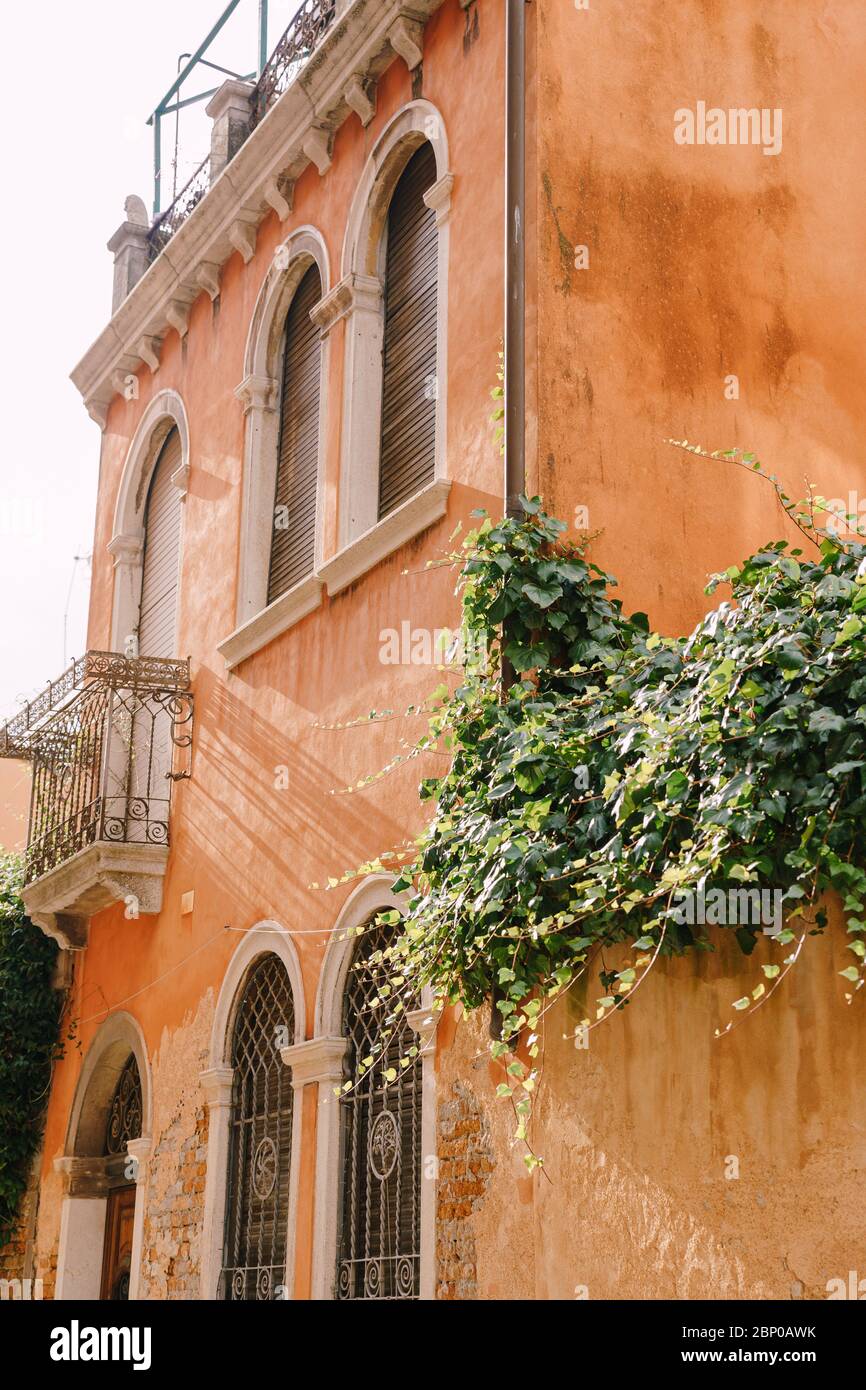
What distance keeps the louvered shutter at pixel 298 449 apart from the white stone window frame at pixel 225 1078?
7.37 ft

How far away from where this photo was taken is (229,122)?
12445mm

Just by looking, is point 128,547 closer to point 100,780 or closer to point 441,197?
point 100,780

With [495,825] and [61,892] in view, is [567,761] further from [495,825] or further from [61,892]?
[61,892]

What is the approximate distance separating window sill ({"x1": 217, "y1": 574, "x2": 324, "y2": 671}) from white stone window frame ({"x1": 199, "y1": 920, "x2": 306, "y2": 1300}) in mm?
1776

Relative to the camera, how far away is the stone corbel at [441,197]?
899 centimetres

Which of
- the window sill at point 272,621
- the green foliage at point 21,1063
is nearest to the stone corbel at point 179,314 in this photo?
the window sill at point 272,621

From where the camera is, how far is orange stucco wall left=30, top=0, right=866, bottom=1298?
20.1 ft

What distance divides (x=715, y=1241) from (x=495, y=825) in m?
1.76

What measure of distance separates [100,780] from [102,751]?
0.65 feet

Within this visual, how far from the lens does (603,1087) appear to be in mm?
6688

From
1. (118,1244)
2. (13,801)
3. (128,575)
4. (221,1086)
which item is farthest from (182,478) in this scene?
(13,801)

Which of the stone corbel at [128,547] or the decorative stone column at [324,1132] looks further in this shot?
the stone corbel at [128,547]

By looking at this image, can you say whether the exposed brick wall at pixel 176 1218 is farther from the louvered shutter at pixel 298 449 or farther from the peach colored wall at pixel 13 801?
the peach colored wall at pixel 13 801
